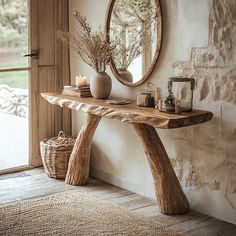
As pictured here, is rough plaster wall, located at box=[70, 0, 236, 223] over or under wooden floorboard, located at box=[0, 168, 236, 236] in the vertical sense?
over

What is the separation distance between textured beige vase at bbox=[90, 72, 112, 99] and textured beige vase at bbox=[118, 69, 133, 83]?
147 mm

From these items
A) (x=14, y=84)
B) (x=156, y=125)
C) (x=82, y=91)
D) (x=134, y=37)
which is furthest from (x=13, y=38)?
(x=156, y=125)

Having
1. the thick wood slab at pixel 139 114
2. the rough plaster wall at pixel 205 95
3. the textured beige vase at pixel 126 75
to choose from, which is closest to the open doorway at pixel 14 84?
the thick wood slab at pixel 139 114

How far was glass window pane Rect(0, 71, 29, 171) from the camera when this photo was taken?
4.81 meters

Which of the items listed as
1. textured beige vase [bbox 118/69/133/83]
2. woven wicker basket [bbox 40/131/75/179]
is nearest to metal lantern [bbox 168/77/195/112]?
textured beige vase [bbox 118/69/133/83]

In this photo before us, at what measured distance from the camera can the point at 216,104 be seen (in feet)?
11.8

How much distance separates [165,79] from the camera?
3967 millimetres

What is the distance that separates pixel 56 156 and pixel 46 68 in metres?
0.92

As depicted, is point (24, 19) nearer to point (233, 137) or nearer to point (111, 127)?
point (111, 127)

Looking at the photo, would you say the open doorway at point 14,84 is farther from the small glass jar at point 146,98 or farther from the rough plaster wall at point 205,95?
the small glass jar at point 146,98

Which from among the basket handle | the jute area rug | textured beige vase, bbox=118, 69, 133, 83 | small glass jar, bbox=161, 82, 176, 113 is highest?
textured beige vase, bbox=118, 69, 133, 83

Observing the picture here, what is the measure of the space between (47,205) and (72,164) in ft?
2.16

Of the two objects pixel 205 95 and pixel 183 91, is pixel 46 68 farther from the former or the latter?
pixel 205 95

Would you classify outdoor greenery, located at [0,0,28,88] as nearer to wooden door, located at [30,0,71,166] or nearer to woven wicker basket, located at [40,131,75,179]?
wooden door, located at [30,0,71,166]
